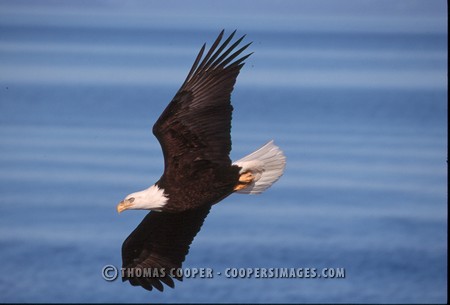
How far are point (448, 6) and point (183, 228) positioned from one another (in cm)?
223

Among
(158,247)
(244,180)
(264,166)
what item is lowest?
(158,247)

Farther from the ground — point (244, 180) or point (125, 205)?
point (244, 180)

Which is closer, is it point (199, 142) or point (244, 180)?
point (199, 142)

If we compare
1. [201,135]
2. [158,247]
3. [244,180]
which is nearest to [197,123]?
[201,135]

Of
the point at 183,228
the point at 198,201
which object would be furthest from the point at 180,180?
the point at 183,228

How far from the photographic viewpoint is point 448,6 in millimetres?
6820

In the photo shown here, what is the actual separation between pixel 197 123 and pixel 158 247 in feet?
3.31

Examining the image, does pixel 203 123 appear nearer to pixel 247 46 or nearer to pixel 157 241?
pixel 247 46

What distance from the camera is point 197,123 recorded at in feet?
21.0

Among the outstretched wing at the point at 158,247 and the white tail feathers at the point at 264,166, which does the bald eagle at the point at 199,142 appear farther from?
the outstretched wing at the point at 158,247

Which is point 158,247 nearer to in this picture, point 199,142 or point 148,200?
point 148,200

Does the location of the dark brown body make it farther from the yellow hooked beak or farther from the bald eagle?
the yellow hooked beak

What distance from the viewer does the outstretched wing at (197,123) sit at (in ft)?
20.9

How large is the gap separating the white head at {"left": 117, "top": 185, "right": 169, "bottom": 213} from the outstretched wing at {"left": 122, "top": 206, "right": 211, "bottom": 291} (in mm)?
436
